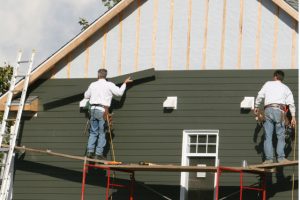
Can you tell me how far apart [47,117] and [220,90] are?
4.03 meters

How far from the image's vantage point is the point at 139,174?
2400cm

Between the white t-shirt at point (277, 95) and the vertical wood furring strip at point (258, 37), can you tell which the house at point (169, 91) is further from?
the white t-shirt at point (277, 95)

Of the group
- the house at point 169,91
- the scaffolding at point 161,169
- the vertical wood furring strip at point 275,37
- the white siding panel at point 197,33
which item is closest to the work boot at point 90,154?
the scaffolding at point 161,169

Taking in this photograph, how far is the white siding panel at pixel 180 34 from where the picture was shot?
79.3 ft

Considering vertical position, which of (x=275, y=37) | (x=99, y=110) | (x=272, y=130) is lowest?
(x=272, y=130)

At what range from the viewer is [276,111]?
2234 centimetres

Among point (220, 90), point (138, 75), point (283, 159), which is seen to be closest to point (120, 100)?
point (138, 75)

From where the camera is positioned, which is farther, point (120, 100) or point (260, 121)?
point (120, 100)

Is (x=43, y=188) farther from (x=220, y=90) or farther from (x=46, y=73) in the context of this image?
(x=220, y=90)

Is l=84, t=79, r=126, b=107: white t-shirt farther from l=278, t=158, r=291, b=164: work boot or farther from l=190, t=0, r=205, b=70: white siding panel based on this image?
l=278, t=158, r=291, b=164: work boot

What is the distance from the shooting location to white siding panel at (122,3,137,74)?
24.5m

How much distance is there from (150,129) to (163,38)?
6.48 feet

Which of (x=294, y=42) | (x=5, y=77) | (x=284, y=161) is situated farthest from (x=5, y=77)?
(x=284, y=161)

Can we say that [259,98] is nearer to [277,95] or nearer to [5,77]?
[277,95]
